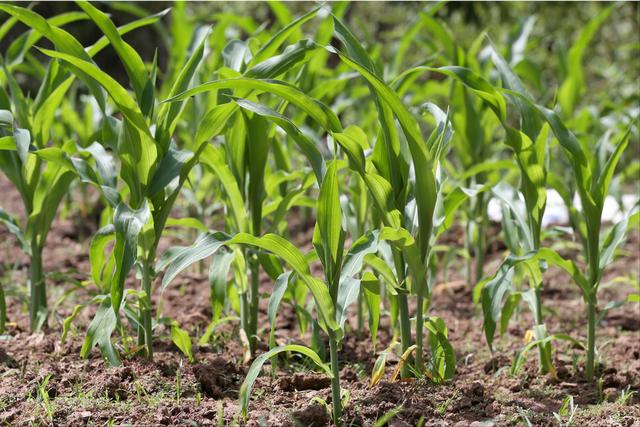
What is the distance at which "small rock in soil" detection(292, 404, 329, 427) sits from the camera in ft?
6.72

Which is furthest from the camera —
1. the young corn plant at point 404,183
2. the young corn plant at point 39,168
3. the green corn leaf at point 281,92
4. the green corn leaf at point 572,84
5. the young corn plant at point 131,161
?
the green corn leaf at point 572,84

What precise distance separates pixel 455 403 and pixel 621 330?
1346 mm

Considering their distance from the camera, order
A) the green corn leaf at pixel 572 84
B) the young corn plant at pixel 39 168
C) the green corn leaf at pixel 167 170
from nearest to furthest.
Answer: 1. the green corn leaf at pixel 167 170
2. the young corn plant at pixel 39 168
3. the green corn leaf at pixel 572 84

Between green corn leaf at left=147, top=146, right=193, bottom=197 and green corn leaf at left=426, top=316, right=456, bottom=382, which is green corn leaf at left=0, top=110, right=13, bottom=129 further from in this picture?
green corn leaf at left=426, top=316, right=456, bottom=382

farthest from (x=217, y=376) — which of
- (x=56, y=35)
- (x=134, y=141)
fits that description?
(x=56, y=35)

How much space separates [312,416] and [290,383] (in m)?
0.29

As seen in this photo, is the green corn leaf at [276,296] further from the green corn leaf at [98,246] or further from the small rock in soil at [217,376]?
the green corn leaf at [98,246]

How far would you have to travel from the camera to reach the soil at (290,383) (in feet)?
6.89

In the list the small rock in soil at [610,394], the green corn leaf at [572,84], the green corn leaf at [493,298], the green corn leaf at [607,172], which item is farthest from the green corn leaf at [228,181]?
the green corn leaf at [572,84]

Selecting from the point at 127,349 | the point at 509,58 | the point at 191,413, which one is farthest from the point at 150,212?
the point at 509,58

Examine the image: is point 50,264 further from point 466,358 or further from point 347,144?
point 347,144

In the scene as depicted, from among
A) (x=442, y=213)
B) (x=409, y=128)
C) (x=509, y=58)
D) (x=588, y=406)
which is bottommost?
(x=588, y=406)

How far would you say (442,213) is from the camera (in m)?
2.42

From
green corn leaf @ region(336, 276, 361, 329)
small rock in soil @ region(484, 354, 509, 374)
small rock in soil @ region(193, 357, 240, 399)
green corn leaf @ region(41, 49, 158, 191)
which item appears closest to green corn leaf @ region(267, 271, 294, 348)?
green corn leaf @ region(336, 276, 361, 329)
